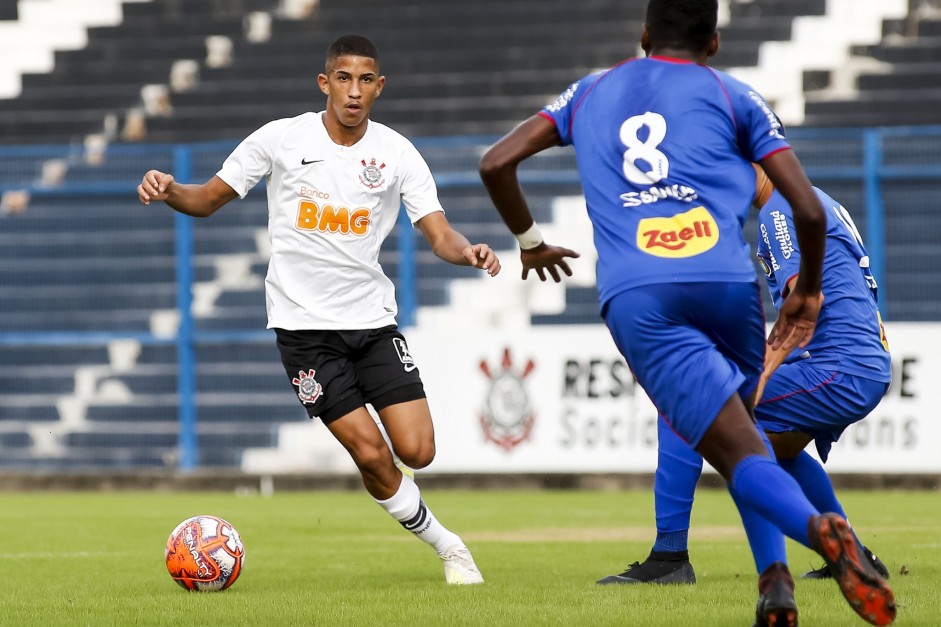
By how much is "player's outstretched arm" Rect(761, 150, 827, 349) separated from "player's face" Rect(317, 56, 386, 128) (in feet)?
8.62

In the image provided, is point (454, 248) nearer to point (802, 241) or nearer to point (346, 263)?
point (346, 263)

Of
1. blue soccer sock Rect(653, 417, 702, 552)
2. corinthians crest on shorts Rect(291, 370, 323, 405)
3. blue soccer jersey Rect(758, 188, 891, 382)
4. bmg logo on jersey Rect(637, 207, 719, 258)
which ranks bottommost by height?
blue soccer sock Rect(653, 417, 702, 552)

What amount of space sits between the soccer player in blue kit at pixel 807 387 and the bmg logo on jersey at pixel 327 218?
1573 millimetres

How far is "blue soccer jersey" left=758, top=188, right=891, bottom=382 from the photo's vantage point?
6.66 meters

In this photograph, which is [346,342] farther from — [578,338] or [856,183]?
[856,183]

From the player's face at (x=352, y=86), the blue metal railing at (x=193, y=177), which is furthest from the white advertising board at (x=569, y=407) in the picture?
the player's face at (x=352, y=86)

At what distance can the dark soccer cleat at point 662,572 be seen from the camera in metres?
6.66

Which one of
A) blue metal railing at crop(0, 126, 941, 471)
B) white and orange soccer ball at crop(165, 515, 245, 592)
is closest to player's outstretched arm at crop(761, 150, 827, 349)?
white and orange soccer ball at crop(165, 515, 245, 592)

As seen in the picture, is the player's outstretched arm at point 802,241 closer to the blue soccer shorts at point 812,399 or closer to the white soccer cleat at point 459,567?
the blue soccer shorts at point 812,399

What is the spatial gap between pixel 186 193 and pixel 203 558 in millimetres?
1513

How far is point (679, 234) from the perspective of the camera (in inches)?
187

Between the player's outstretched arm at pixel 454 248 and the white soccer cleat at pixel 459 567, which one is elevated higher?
the player's outstretched arm at pixel 454 248

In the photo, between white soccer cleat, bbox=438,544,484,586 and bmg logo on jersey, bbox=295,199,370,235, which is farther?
bmg logo on jersey, bbox=295,199,370,235

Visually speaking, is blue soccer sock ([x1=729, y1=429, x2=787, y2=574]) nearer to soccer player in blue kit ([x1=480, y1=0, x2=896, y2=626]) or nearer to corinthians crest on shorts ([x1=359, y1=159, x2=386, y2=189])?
soccer player in blue kit ([x1=480, y1=0, x2=896, y2=626])
